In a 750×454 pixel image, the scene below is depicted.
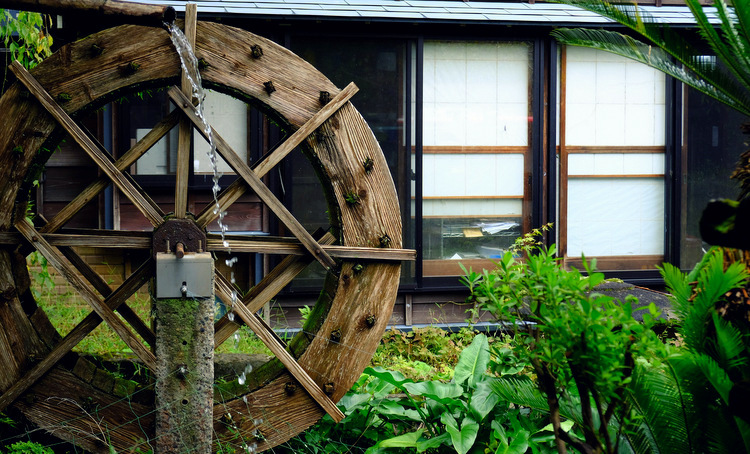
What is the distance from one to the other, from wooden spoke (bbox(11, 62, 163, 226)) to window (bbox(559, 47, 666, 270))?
430 cm

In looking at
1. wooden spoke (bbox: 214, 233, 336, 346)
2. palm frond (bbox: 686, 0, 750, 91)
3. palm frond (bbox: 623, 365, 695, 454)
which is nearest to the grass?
wooden spoke (bbox: 214, 233, 336, 346)

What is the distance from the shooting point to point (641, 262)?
705cm

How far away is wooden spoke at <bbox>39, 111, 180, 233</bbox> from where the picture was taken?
→ 12.3ft

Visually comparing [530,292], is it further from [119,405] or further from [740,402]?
[119,405]

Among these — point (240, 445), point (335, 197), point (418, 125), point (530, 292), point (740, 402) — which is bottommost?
point (240, 445)

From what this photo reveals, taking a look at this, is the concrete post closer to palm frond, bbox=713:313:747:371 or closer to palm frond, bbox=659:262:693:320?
palm frond, bbox=659:262:693:320

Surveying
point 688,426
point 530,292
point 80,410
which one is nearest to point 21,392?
point 80,410

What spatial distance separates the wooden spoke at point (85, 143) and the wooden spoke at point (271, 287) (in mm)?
660

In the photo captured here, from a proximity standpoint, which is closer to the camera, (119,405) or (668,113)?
(119,405)

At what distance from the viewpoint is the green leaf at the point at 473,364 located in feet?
12.9

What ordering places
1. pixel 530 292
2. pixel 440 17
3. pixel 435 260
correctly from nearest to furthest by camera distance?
pixel 530 292
pixel 440 17
pixel 435 260

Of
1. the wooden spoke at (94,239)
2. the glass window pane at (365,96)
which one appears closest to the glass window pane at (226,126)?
the glass window pane at (365,96)

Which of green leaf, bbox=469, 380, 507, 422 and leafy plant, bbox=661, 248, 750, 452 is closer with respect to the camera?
leafy plant, bbox=661, 248, 750, 452

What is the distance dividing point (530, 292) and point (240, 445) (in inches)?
78.7
